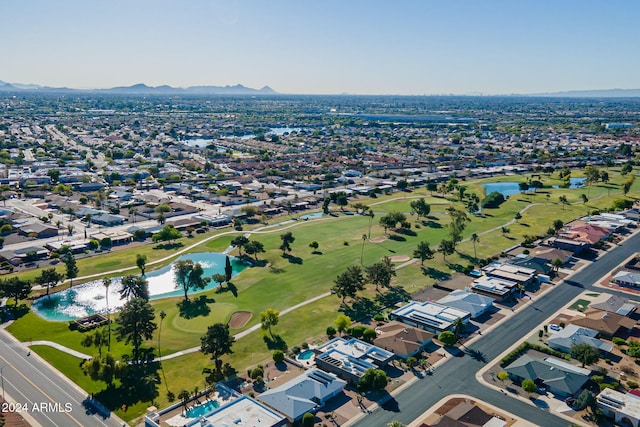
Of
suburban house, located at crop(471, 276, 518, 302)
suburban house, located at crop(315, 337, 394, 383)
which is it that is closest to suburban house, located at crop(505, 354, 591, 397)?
A: suburban house, located at crop(315, 337, 394, 383)

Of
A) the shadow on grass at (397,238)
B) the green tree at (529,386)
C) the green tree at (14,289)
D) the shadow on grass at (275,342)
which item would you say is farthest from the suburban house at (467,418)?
the green tree at (14,289)

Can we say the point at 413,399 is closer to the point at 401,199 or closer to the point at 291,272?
the point at 291,272

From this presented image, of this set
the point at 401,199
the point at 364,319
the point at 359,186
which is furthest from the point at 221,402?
the point at 359,186

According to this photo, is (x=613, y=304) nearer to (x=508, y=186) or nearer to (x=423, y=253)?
(x=423, y=253)

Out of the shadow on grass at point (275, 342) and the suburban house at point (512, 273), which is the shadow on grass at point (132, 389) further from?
the suburban house at point (512, 273)

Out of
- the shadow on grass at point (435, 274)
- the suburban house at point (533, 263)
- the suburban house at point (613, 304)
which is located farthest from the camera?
the suburban house at point (533, 263)

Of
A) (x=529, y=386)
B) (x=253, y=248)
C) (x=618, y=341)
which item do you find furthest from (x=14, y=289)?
(x=618, y=341)
